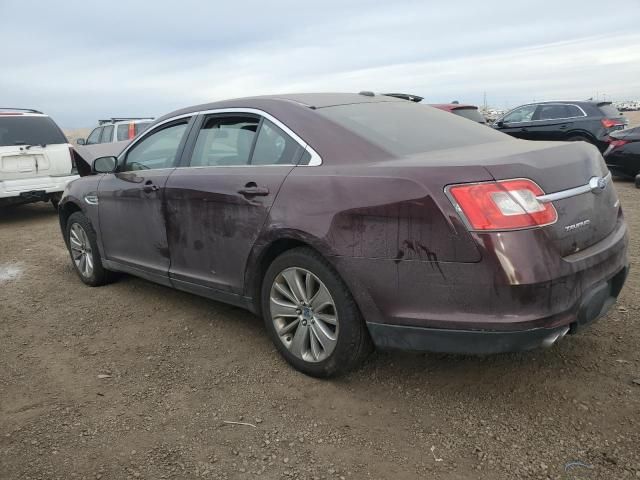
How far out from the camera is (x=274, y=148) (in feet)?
10.7

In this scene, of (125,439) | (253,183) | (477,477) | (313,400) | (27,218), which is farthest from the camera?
(27,218)

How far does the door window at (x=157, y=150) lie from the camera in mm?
4020

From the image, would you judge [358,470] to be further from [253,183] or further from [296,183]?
[253,183]

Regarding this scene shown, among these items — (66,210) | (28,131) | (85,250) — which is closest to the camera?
(85,250)

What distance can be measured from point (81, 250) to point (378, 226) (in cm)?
350

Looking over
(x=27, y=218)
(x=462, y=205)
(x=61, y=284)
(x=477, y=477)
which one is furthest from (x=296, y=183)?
(x=27, y=218)

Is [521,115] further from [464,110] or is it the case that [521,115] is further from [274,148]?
[274,148]

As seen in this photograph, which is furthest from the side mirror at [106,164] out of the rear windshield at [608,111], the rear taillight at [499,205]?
the rear windshield at [608,111]

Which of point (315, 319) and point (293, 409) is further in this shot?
point (315, 319)

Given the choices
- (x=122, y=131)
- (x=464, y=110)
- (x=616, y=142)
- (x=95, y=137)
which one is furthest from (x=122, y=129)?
(x=616, y=142)

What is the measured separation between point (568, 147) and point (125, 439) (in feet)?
8.50

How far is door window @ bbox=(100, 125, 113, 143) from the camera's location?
551 inches

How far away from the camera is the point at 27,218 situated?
30.6ft

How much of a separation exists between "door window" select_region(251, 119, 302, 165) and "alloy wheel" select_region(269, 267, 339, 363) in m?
0.63
